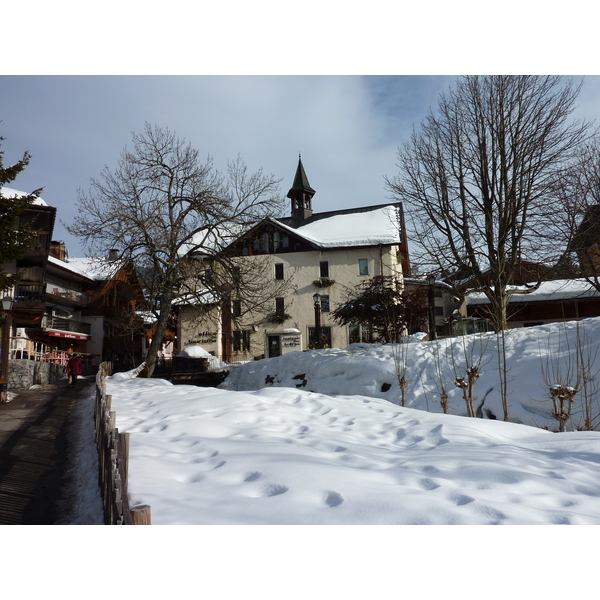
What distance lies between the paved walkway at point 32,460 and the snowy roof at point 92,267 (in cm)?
532

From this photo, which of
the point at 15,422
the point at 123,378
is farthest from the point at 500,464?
the point at 123,378

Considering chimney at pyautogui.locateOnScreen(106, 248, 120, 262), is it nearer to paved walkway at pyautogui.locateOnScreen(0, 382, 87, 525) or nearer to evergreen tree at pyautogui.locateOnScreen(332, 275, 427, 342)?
paved walkway at pyautogui.locateOnScreen(0, 382, 87, 525)

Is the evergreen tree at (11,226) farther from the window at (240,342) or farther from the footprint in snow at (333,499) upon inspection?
the window at (240,342)

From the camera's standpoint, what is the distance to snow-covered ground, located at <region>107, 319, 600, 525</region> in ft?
11.5

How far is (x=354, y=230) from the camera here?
34094mm

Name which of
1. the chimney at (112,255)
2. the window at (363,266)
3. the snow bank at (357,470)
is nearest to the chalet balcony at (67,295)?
the chimney at (112,255)

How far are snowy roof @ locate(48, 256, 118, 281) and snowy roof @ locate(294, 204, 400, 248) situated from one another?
1502cm

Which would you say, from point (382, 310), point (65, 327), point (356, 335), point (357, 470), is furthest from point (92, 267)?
point (357, 470)

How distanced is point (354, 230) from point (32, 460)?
29.0 meters

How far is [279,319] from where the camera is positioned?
32.7 metres

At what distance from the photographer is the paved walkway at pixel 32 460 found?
504cm

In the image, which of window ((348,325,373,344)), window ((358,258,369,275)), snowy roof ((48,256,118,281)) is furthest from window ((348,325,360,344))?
snowy roof ((48,256,118,281))
